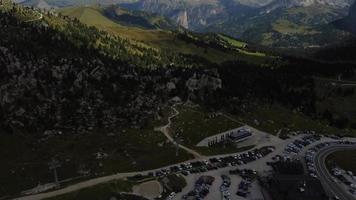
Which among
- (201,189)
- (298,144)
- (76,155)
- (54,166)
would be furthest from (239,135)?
(54,166)

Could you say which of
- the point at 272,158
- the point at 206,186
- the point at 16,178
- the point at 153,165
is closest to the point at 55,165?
the point at 16,178

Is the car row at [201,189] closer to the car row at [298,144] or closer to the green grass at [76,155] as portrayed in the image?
the green grass at [76,155]

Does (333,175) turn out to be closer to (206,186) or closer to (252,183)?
(252,183)

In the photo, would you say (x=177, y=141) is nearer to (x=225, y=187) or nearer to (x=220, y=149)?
(x=220, y=149)

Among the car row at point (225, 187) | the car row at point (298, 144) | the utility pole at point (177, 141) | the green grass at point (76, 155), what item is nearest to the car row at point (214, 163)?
the green grass at point (76, 155)

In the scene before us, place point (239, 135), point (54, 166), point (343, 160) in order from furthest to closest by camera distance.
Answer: point (239, 135), point (343, 160), point (54, 166)

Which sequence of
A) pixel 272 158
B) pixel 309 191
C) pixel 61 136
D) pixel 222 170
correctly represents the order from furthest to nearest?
pixel 61 136 < pixel 272 158 < pixel 222 170 < pixel 309 191

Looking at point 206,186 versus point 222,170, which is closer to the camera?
point 206,186
